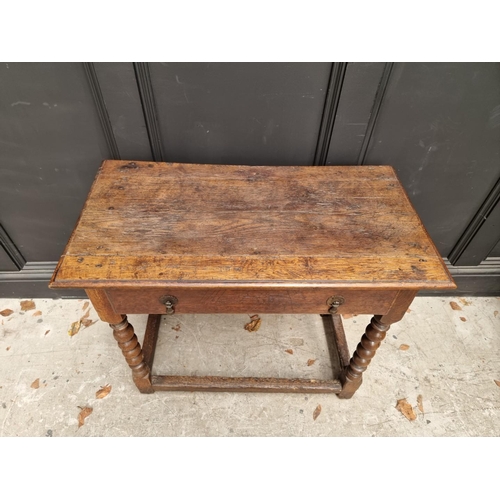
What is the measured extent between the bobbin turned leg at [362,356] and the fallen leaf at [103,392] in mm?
1384

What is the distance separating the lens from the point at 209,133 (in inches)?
67.2

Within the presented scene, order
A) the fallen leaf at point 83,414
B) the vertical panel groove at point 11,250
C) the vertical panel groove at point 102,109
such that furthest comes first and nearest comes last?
1. the vertical panel groove at point 11,250
2. the fallen leaf at point 83,414
3. the vertical panel groove at point 102,109

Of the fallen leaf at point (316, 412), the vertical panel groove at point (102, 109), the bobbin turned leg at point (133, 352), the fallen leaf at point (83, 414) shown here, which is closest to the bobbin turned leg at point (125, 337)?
the bobbin turned leg at point (133, 352)

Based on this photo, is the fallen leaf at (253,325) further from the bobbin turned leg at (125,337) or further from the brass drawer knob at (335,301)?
the brass drawer knob at (335,301)

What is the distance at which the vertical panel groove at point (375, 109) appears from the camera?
1520mm

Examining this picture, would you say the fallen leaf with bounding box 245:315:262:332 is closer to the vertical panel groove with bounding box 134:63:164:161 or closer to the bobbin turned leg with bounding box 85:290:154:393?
the bobbin turned leg with bounding box 85:290:154:393

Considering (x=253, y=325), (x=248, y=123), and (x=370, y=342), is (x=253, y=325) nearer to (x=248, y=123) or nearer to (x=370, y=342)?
(x=370, y=342)

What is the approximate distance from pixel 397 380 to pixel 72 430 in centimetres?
193

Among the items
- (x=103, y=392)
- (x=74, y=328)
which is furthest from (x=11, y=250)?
(x=103, y=392)

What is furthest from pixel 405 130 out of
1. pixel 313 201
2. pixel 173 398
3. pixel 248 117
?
pixel 173 398

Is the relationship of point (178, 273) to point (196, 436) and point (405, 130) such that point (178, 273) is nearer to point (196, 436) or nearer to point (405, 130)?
point (196, 436)

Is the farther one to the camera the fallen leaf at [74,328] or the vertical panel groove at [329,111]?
the fallen leaf at [74,328]

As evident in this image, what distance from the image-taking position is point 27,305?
2.33 metres

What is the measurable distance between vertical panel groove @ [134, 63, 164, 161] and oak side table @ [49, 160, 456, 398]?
0.52 feet
